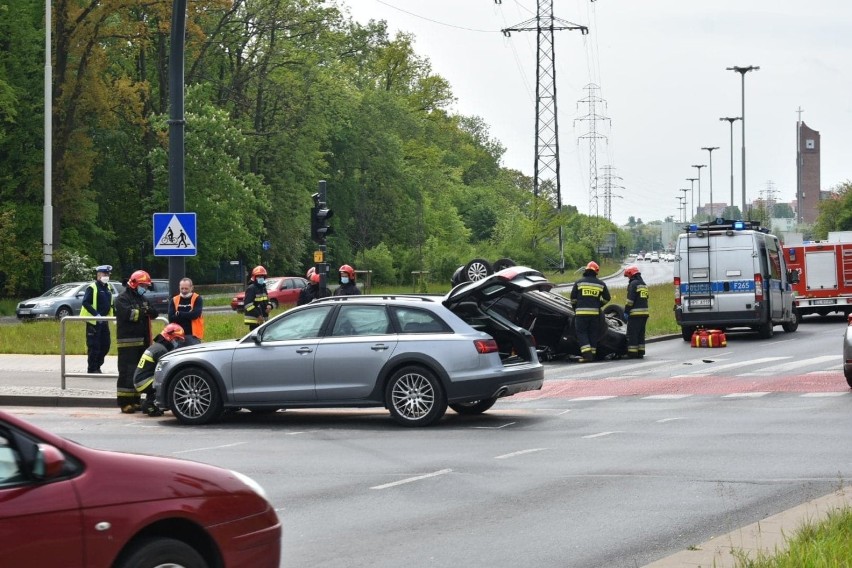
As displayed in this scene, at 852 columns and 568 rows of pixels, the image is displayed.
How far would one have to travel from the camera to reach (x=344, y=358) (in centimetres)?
1519

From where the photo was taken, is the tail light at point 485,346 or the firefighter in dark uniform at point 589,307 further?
the firefighter in dark uniform at point 589,307

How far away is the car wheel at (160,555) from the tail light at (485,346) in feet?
30.7

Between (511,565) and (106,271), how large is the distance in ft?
48.8

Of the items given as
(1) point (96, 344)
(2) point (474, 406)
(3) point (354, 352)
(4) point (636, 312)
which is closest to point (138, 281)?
(3) point (354, 352)

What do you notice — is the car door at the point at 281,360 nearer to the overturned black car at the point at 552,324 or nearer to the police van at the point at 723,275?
the overturned black car at the point at 552,324

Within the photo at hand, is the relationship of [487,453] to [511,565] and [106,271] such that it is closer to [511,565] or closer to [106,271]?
[511,565]

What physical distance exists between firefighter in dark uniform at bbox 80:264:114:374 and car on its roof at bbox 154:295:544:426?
5450 millimetres

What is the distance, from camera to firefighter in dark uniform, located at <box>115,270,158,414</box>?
1734 cm

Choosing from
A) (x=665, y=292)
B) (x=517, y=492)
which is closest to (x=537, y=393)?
(x=517, y=492)

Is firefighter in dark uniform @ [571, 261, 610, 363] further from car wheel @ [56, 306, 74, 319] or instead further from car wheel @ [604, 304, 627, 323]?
car wheel @ [56, 306, 74, 319]

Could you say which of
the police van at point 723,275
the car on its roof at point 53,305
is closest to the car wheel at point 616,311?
the police van at point 723,275

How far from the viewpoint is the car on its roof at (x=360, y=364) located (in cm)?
1488

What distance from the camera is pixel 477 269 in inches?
942

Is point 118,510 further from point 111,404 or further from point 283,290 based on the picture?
point 283,290
